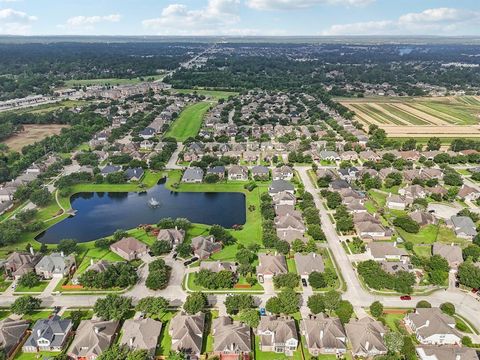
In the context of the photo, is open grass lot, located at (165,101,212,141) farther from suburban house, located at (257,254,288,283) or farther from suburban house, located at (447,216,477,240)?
suburban house, located at (447,216,477,240)

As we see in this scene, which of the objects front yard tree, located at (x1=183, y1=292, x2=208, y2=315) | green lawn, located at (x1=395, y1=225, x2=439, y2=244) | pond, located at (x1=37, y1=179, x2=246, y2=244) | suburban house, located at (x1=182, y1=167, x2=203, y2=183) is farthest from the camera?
suburban house, located at (x1=182, y1=167, x2=203, y2=183)

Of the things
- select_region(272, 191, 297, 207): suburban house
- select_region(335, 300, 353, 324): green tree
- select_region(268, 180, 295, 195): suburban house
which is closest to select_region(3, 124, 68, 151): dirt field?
select_region(268, 180, 295, 195): suburban house


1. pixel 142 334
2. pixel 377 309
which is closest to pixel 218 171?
pixel 142 334

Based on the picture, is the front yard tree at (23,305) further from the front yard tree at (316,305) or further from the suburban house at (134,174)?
the suburban house at (134,174)

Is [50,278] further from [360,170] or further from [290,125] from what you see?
[290,125]

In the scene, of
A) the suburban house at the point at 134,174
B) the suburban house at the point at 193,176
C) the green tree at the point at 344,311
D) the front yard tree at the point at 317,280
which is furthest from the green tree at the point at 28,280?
the suburban house at the point at 193,176

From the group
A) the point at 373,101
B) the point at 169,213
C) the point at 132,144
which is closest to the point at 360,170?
the point at 169,213
